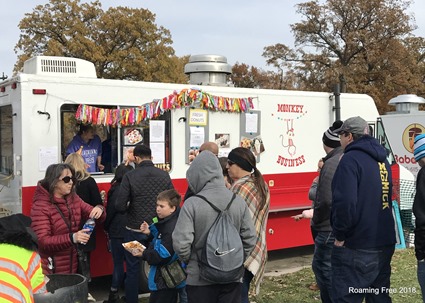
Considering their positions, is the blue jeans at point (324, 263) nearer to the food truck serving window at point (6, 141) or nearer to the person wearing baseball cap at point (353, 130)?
the person wearing baseball cap at point (353, 130)

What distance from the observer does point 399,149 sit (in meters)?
14.7

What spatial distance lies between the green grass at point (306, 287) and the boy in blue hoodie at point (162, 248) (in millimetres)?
1943

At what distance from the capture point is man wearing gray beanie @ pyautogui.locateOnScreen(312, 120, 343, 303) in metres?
4.45

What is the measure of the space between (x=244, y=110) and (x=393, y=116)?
949 cm

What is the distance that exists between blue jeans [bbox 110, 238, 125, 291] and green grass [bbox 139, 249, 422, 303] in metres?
0.57

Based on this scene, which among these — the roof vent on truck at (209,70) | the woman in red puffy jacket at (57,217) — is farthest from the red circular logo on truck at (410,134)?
the woman in red puffy jacket at (57,217)

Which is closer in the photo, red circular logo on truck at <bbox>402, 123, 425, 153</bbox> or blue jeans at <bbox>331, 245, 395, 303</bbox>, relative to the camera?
blue jeans at <bbox>331, 245, 395, 303</bbox>

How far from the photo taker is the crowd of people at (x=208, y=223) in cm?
325

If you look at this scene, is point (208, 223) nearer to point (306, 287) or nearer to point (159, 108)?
point (159, 108)

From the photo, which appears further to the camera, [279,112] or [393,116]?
[393,116]

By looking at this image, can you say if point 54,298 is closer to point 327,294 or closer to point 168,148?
point 327,294

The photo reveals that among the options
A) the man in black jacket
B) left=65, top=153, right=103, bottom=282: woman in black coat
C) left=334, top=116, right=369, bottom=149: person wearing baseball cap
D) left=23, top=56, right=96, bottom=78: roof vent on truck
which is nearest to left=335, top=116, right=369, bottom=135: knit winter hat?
left=334, top=116, right=369, bottom=149: person wearing baseball cap

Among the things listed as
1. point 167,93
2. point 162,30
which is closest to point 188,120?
point 167,93

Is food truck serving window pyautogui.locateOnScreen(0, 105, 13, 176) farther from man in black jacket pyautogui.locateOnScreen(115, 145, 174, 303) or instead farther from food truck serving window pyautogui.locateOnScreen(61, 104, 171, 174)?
man in black jacket pyautogui.locateOnScreen(115, 145, 174, 303)
